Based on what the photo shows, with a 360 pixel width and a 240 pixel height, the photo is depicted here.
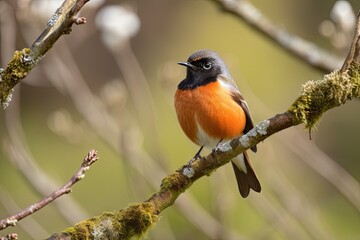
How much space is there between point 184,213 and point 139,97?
111cm

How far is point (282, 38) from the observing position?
5754 mm

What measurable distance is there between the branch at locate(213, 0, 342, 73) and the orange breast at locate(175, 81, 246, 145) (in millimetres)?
633

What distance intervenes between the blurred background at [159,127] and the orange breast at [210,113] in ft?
0.98

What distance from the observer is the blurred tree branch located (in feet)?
10.6

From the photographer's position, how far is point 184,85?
218 inches

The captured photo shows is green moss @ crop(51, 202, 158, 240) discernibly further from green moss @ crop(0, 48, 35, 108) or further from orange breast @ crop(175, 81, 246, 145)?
orange breast @ crop(175, 81, 246, 145)

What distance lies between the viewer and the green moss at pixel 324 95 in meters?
3.22

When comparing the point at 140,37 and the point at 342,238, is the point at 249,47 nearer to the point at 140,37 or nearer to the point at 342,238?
the point at 140,37

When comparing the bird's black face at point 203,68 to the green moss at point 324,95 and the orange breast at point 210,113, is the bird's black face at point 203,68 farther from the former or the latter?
the green moss at point 324,95

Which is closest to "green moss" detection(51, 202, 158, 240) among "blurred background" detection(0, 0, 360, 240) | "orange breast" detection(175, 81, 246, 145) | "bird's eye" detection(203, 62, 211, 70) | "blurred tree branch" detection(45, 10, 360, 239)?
"blurred tree branch" detection(45, 10, 360, 239)

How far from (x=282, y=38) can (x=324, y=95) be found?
2.50 metres

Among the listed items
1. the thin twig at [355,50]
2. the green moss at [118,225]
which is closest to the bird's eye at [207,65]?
the green moss at [118,225]

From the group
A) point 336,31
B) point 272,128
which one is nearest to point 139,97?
point 336,31

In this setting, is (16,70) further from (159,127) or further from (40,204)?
(159,127)
